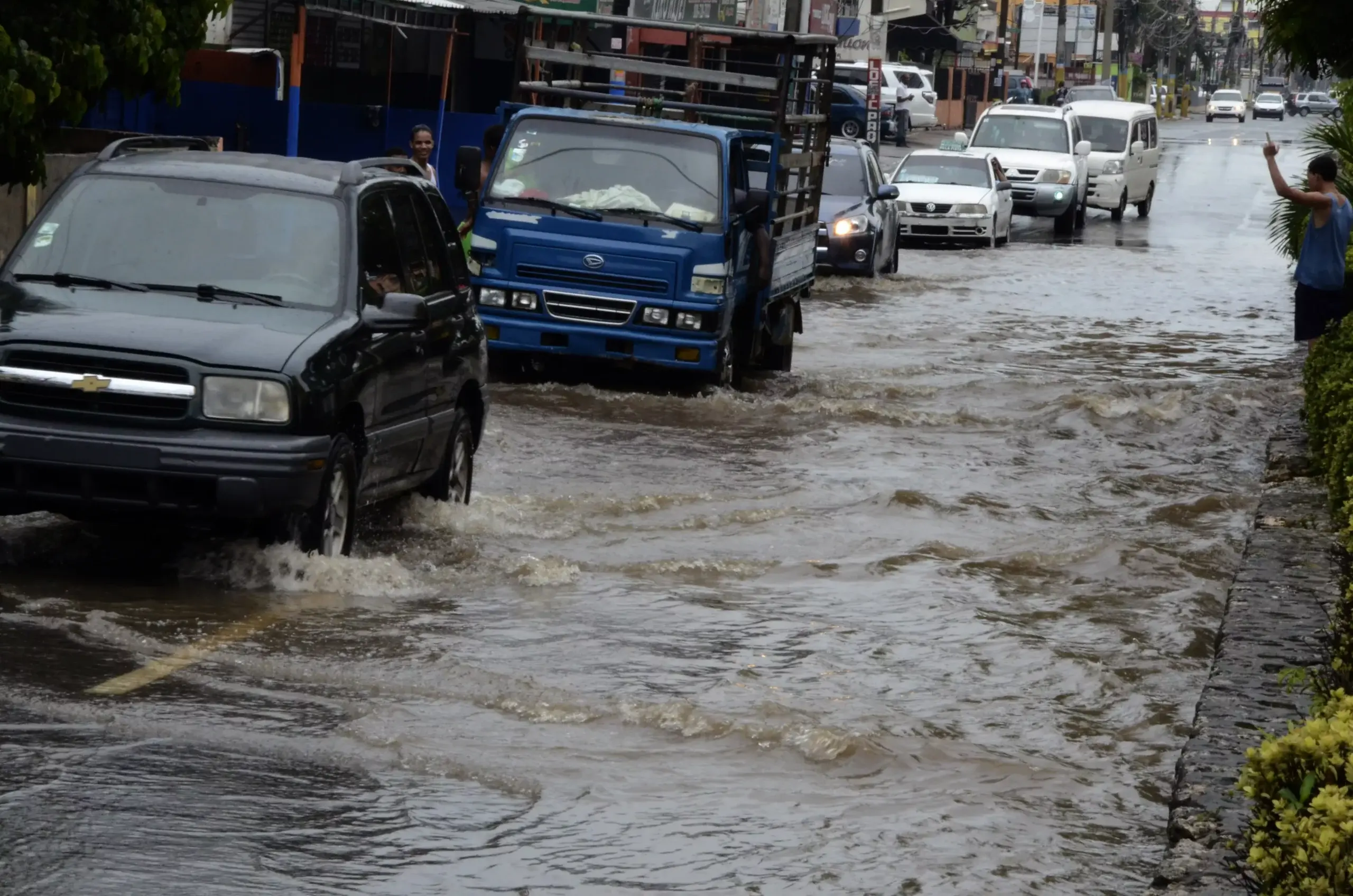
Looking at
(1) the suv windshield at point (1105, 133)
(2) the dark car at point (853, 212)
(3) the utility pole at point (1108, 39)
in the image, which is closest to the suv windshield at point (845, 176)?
(2) the dark car at point (853, 212)

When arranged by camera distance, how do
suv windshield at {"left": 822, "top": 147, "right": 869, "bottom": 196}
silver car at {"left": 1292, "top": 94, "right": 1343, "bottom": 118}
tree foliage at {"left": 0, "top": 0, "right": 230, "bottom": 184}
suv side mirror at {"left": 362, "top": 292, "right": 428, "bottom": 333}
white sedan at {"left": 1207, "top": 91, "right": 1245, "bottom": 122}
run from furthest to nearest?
silver car at {"left": 1292, "top": 94, "right": 1343, "bottom": 118}
white sedan at {"left": 1207, "top": 91, "right": 1245, "bottom": 122}
suv windshield at {"left": 822, "top": 147, "right": 869, "bottom": 196}
tree foliage at {"left": 0, "top": 0, "right": 230, "bottom": 184}
suv side mirror at {"left": 362, "top": 292, "right": 428, "bottom": 333}

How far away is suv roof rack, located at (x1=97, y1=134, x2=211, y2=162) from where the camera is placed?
898cm

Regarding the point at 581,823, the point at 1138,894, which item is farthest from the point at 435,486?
the point at 1138,894

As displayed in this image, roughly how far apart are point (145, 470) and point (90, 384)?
373 mm

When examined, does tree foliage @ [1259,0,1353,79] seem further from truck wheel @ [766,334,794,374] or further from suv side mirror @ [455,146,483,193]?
truck wheel @ [766,334,794,374]

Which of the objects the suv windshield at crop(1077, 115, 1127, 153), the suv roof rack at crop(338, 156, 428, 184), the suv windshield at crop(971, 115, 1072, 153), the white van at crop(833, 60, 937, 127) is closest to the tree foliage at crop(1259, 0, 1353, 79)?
the suv roof rack at crop(338, 156, 428, 184)

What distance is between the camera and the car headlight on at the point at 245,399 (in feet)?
25.4

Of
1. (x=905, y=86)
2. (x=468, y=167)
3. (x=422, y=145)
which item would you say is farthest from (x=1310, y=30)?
(x=905, y=86)

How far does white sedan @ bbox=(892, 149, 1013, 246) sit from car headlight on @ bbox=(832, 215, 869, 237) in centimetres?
530

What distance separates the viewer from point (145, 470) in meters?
7.62

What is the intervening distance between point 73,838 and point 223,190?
4024mm

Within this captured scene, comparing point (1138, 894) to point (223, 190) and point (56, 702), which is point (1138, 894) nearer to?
point (56, 702)

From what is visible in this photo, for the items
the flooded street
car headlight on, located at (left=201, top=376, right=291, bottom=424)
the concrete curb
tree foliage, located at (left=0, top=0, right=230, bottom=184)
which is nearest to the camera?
the concrete curb

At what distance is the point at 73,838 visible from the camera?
5.24 meters
